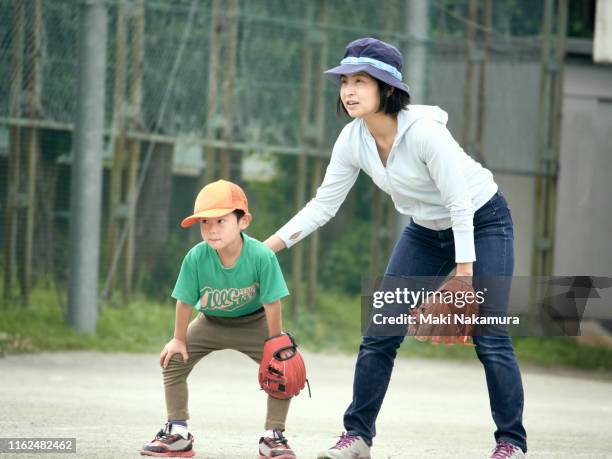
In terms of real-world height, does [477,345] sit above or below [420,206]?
below

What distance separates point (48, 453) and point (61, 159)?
5484 millimetres

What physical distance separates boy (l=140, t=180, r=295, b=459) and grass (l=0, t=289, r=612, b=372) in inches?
178

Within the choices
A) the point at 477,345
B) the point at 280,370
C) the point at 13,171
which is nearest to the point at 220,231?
the point at 280,370

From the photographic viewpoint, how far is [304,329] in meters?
11.5

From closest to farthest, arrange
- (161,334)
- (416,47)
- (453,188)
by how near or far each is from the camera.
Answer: (453,188) → (161,334) → (416,47)

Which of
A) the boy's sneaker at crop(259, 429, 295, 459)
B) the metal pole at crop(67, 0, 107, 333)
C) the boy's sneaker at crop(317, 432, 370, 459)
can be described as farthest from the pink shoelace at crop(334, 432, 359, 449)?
the metal pole at crop(67, 0, 107, 333)

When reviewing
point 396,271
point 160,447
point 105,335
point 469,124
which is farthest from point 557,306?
point 469,124

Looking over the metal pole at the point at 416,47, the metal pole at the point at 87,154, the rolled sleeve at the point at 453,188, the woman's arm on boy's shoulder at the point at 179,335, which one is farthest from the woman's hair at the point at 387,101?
the metal pole at the point at 416,47

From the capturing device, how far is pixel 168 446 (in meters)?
5.37

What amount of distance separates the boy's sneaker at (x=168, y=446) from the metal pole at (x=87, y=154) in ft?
16.1

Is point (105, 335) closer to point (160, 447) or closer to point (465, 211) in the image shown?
point (160, 447)

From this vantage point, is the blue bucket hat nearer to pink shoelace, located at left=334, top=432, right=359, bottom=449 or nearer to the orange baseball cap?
the orange baseball cap

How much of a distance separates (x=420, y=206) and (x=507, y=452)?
42.1 inches

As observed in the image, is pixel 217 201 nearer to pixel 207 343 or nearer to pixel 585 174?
pixel 207 343
